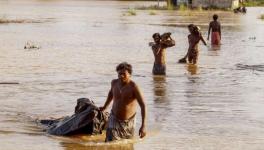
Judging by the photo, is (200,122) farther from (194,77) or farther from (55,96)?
(194,77)

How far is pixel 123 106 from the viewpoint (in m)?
7.82

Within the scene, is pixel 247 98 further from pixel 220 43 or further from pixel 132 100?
pixel 220 43

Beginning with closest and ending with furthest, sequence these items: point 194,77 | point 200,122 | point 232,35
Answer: point 200,122 → point 194,77 → point 232,35

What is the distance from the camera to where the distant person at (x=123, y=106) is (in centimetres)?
766

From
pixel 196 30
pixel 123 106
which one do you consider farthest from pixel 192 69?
pixel 123 106

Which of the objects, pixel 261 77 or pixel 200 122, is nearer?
pixel 200 122

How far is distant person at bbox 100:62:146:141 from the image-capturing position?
7.66 m

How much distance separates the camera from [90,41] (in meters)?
24.8

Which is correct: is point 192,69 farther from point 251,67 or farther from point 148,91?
Answer: point 148,91

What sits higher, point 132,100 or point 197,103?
point 132,100

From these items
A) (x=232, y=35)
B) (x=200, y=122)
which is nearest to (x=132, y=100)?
(x=200, y=122)

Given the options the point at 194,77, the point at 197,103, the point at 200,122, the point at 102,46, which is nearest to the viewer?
the point at 200,122

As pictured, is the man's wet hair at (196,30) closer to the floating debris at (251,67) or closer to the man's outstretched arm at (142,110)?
the floating debris at (251,67)

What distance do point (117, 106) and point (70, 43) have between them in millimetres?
16150
